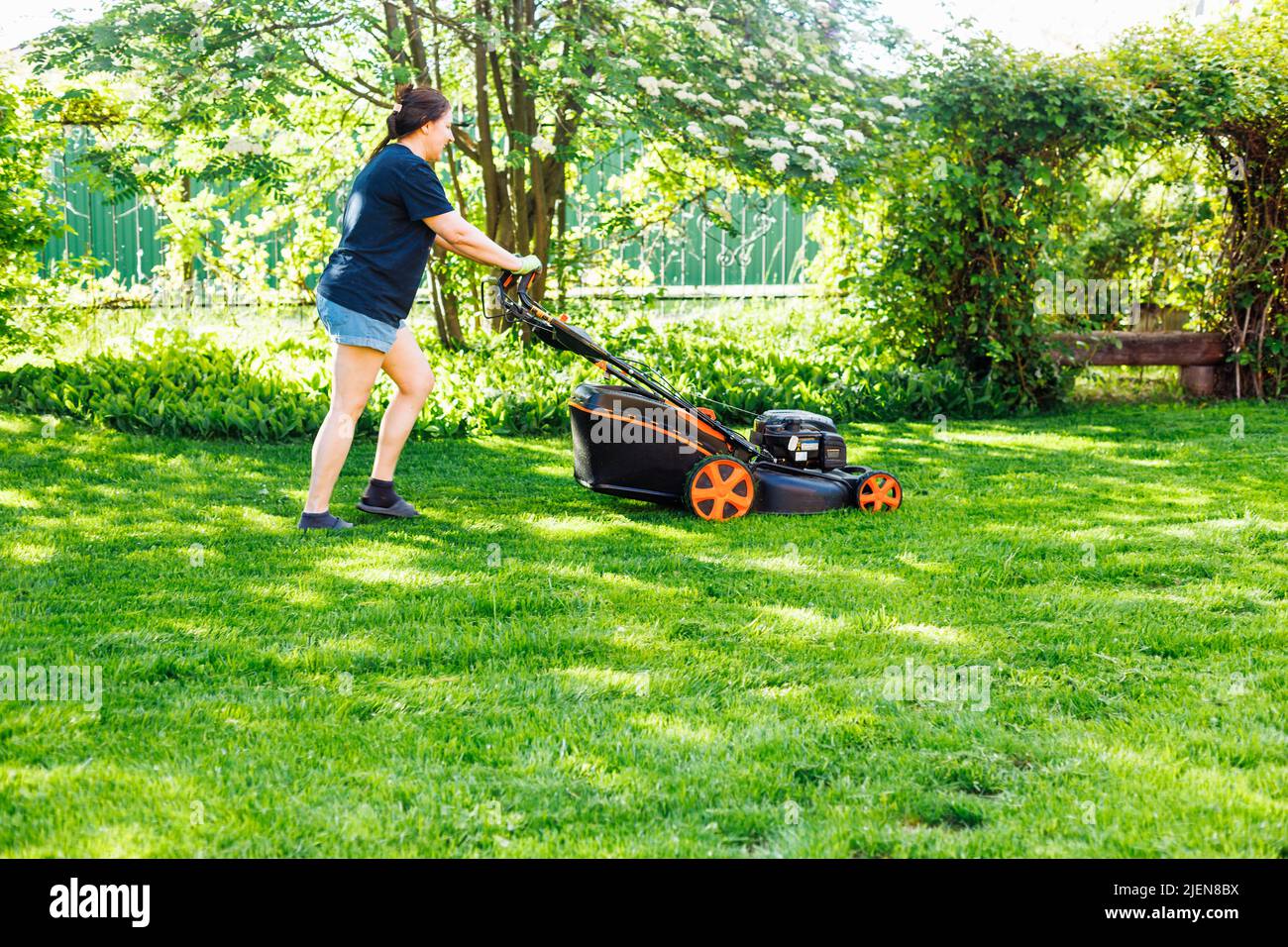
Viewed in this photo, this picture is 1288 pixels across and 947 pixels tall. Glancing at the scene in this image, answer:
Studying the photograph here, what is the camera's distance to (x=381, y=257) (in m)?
5.09

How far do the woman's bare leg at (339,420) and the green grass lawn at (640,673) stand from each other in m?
0.22

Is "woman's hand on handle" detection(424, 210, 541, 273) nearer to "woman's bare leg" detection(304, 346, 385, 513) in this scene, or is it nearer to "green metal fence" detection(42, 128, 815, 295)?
"woman's bare leg" detection(304, 346, 385, 513)

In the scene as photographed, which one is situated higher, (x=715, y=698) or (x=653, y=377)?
(x=653, y=377)

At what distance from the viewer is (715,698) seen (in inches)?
129

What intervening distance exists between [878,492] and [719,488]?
0.74 m

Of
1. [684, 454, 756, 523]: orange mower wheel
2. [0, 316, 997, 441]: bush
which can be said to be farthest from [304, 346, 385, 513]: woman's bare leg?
[0, 316, 997, 441]: bush

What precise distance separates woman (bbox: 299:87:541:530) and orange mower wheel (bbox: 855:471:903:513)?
1.71 metres

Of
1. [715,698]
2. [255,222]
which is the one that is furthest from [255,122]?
[715,698]

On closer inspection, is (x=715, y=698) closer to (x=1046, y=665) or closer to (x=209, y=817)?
(x=1046, y=665)

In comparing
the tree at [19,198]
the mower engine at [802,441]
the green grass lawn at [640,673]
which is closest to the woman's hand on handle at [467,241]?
the green grass lawn at [640,673]

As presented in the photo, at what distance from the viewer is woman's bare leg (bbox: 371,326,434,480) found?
17.7ft

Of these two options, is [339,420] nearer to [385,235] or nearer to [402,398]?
[402,398]
